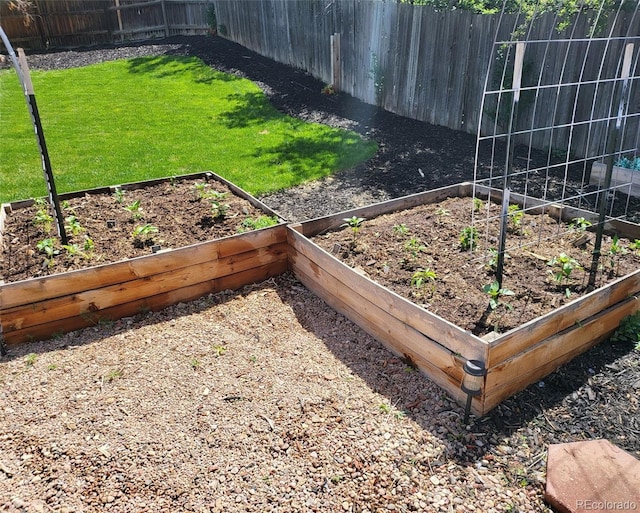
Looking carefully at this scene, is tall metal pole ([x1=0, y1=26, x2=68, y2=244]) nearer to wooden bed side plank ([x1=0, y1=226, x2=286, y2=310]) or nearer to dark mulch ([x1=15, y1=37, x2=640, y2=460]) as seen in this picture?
wooden bed side plank ([x1=0, y1=226, x2=286, y2=310])

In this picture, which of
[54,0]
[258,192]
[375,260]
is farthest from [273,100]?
[54,0]

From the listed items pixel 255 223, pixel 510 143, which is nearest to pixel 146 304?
pixel 255 223

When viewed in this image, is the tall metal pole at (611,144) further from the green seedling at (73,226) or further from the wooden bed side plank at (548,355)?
the green seedling at (73,226)

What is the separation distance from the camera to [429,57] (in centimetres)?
898

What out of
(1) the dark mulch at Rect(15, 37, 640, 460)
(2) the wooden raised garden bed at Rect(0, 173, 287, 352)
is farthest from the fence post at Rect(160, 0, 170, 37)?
(2) the wooden raised garden bed at Rect(0, 173, 287, 352)

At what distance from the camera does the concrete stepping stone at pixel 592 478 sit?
249 cm

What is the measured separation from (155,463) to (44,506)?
0.56 meters

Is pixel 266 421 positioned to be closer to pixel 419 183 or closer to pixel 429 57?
pixel 419 183

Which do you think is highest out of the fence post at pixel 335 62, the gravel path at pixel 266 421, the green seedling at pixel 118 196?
the fence post at pixel 335 62

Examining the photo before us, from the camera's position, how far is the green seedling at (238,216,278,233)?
4.80 metres

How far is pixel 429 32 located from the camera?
348 inches

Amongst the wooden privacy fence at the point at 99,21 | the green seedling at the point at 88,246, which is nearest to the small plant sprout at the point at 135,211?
the green seedling at the point at 88,246

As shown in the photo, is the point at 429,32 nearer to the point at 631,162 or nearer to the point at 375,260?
the point at 631,162

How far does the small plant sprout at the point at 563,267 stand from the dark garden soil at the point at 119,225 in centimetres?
245
